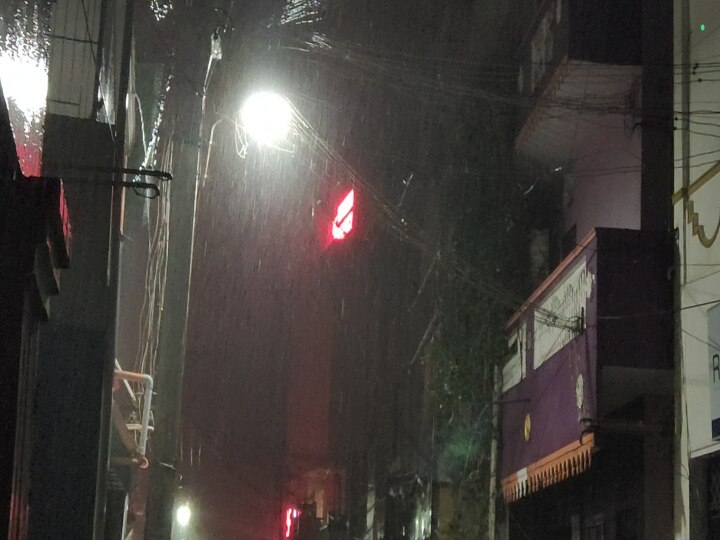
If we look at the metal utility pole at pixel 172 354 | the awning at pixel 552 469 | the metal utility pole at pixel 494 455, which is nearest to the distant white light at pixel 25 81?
the metal utility pole at pixel 172 354

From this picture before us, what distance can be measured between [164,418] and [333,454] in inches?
1036

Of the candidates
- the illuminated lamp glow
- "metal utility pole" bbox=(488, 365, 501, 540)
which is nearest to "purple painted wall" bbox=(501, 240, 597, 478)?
"metal utility pole" bbox=(488, 365, 501, 540)

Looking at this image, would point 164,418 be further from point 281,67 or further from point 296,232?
point 296,232

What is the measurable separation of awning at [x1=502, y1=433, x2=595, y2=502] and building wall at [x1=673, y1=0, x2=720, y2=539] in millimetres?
1413

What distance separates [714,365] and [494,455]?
9108mm

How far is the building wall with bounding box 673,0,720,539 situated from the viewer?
10.8m

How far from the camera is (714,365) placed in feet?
34.6

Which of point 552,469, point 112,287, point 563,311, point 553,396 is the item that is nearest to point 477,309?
point 553,396

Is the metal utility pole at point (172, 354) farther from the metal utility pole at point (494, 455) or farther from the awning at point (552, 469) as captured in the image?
the metal utility pole at point (494, 455)

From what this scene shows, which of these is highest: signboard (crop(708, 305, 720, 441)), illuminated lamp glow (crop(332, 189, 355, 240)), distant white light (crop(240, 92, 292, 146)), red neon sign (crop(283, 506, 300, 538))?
illuminated lamp glow (crop(332, 189, 355, 240))

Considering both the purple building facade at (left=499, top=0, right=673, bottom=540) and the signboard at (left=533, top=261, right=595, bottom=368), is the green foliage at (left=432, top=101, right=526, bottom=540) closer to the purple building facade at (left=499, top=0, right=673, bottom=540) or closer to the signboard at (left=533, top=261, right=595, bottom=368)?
the purple building facade at (left=499, top=0, right=673, bottom=540)

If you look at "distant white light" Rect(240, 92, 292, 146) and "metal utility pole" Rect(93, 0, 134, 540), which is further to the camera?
"distant white light" Rect(240, 92, 292, 146)

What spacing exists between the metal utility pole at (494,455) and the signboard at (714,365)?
8.41 m

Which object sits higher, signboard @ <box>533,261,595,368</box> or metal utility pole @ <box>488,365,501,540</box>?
signboard @ <box>533,261,595,368</box>
